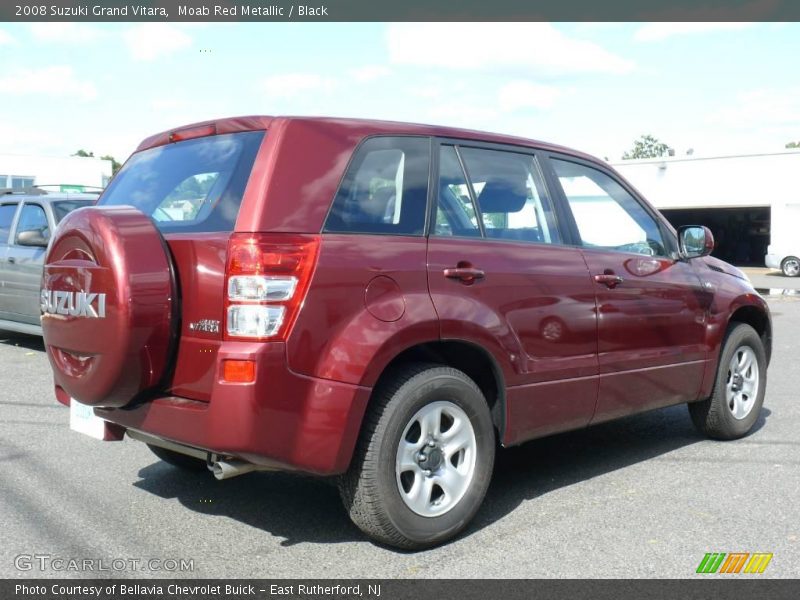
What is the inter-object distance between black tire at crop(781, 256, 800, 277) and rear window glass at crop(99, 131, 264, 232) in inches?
1080

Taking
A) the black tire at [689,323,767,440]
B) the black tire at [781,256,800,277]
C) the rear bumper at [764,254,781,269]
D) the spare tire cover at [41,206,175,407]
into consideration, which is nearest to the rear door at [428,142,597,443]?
the spare tire cover at [41,206,175,407]

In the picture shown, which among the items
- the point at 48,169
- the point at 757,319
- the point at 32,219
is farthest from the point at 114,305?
the point at 48,169

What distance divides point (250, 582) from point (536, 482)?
200 cm

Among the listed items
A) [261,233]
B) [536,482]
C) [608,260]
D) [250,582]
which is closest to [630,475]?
[536,482]

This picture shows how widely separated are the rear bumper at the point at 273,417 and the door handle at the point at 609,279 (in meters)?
1.71

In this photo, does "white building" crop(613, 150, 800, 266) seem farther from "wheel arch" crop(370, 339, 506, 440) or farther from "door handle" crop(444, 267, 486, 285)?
"door handle" crop(444, 267, 486, 285)

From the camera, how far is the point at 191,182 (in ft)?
12.8

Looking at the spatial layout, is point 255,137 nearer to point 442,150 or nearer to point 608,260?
point 442,150

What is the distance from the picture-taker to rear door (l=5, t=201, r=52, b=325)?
30.5 ft

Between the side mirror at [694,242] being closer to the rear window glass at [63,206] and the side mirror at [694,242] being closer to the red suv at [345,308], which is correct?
the red suv at [345,308]

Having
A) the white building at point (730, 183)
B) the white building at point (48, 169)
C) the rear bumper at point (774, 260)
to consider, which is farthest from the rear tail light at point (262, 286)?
the white building at point (48, 169)

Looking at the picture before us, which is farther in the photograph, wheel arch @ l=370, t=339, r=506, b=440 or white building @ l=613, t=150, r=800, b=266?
white building @ l=613, t=150, r=800, b=266

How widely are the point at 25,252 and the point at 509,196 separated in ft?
22.7
